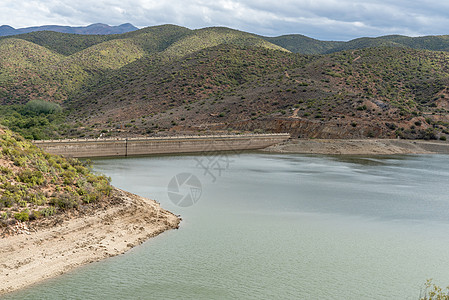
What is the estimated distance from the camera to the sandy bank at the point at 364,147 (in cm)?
7194

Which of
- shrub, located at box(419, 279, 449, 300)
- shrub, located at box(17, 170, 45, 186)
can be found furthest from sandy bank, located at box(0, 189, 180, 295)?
shrub, located at box(419, 279, 449, 300)

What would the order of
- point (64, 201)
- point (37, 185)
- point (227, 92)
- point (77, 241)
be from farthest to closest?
point (227, 92) < point (37, 185) < point (64, 201) < point (77, 241)

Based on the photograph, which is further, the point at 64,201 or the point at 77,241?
the point at 64,201

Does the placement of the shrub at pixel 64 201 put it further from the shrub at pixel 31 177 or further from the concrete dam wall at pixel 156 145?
the concrete dam wall at pixel 156 145

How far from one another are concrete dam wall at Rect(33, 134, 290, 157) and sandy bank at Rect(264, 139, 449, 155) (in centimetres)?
314

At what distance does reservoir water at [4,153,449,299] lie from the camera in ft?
60.4

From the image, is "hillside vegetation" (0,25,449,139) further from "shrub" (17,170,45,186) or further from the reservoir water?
"shrub" (17,170,45,186)

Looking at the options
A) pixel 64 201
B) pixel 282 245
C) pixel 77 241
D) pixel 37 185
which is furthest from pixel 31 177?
pixel 282 245

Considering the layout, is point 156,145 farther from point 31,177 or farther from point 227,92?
point 227,92

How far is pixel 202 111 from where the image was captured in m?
95.3

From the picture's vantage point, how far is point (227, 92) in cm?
10662

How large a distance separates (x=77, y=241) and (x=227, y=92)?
8715 cm

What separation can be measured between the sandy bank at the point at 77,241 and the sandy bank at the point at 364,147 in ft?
157

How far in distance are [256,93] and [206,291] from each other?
84.5m
